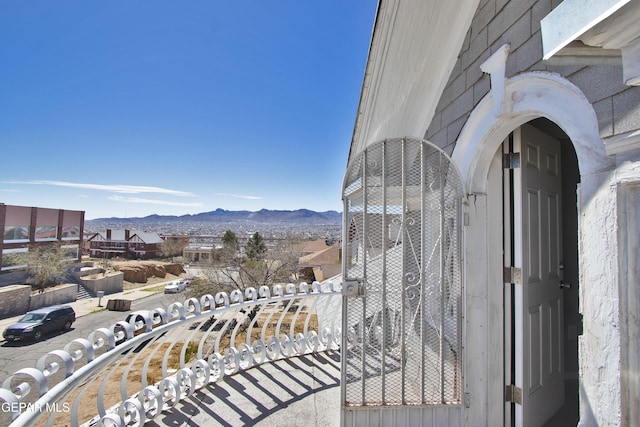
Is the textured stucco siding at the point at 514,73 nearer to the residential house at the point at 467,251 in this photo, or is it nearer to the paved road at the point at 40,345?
the residential house at the point at 467,251

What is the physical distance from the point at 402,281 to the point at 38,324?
2079 centimetres

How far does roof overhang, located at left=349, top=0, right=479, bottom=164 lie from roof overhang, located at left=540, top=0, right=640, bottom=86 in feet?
5.58

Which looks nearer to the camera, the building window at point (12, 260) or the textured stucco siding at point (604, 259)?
the textured stucco siding at point (604, 259)

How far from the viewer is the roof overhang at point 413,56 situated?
92.4 inches

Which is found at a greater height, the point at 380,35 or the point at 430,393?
the point at 380,35

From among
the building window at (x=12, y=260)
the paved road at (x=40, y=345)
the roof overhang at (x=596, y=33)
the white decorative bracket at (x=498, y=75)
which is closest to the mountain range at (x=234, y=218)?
the building window at (x=12, y=260)

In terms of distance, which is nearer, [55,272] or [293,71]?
[293,71]

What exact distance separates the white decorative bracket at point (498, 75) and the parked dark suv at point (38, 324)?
21053mm

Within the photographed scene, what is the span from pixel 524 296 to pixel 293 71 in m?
14.9

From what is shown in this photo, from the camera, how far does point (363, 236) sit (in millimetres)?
2062

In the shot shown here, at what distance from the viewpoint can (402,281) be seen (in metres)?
2.03

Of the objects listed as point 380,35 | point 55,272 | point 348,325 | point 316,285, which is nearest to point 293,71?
point 380,35

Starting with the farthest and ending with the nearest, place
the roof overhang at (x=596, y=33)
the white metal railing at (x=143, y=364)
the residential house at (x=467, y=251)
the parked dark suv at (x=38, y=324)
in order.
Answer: the parked dark suv at (x=38, y=324) → the residential house at (x=467, y=251) → the white metal railing at (x=143, y=364) → the roof overhang at (x=596, y=33)

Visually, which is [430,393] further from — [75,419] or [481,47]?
[481,47]
